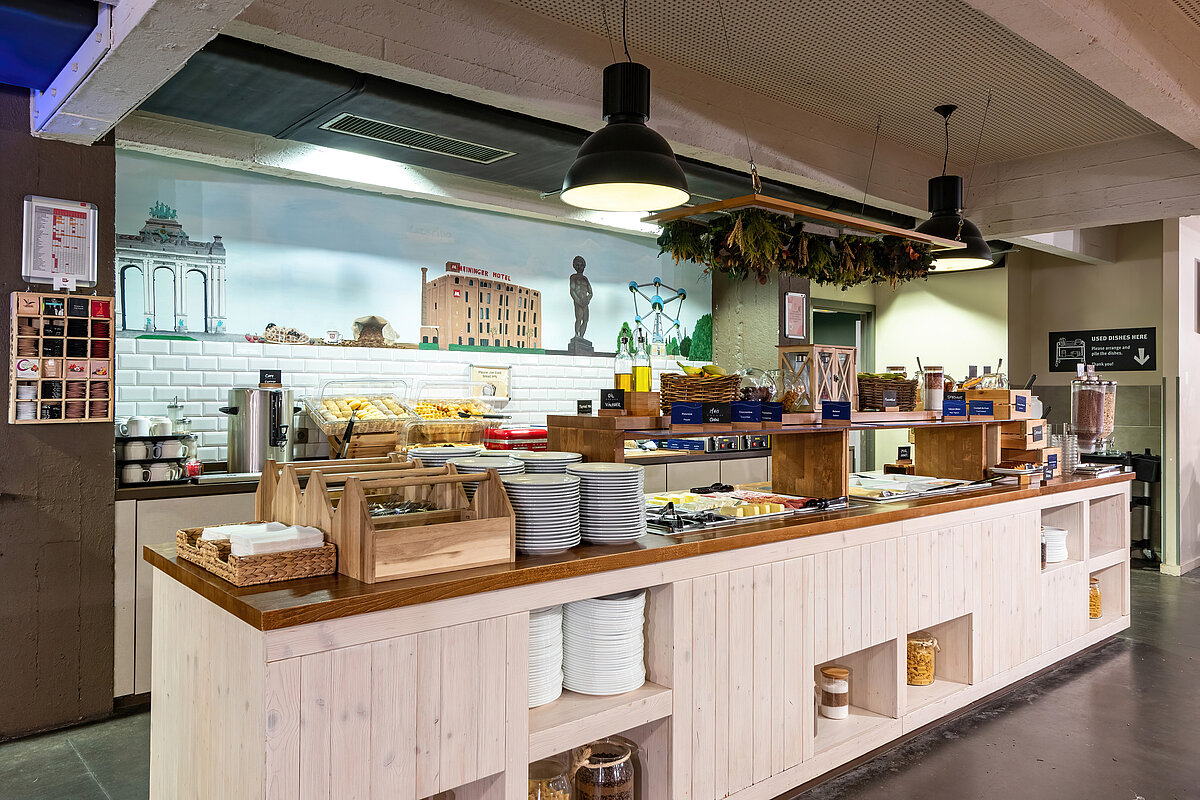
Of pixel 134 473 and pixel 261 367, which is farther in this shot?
pixel 261 367

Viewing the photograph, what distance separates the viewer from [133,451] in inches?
158

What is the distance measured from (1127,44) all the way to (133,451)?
4.80m

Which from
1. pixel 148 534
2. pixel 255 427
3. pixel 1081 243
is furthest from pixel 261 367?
pixel 1081 243

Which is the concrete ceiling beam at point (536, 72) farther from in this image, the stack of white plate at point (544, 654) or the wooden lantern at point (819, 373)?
the stack of white plate at point (544, 654)

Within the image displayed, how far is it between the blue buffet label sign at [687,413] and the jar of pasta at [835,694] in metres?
1.34

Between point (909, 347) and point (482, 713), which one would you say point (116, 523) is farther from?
point (909, 347)

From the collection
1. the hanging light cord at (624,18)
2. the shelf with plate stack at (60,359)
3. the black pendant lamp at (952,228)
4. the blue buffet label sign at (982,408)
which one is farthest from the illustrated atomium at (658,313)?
the shelf with plate stack at (60,359)

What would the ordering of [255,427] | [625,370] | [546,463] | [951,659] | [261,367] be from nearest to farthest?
[546,463] → [625,370] → [951,659] → [255,427] → [261,367]

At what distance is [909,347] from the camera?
9.08 m

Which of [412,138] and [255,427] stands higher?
[412,138]

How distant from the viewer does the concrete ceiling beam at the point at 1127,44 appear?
309cm

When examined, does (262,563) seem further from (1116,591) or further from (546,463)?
(1116,591)

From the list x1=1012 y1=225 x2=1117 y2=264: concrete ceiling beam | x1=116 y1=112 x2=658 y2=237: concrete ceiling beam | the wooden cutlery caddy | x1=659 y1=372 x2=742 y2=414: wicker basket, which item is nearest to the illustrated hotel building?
x1=116 y1=112 x2=658 y2=237: concrete ceiling beam

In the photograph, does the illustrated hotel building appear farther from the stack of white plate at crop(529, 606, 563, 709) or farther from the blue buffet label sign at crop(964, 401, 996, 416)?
the stack of white plate at crop(529, 606, 563, 709)
